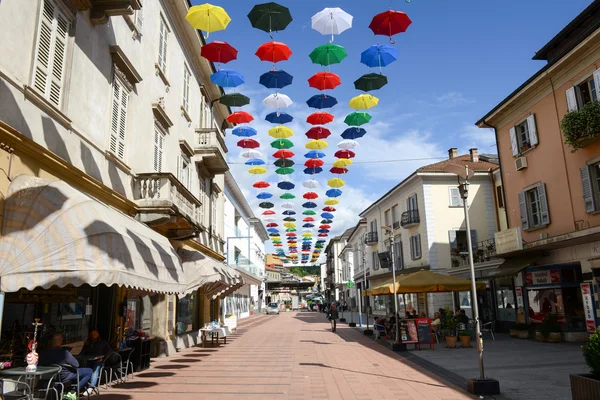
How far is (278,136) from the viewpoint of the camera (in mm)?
18859

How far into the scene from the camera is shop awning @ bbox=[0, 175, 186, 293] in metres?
6.82

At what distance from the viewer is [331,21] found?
43.7ft

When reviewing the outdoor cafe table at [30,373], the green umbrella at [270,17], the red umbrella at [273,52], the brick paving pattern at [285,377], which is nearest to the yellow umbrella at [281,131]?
the red umbrella at [273,52]

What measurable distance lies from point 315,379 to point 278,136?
32.8 feet

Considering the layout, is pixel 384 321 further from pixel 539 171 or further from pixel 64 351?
pixel 64 351

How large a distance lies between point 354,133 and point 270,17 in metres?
7.08

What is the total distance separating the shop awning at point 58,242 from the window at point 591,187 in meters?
15.5

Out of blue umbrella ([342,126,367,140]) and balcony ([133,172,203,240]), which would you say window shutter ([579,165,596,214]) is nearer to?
blue umbrella ([342,126,367,140])

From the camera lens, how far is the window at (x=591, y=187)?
658 inches

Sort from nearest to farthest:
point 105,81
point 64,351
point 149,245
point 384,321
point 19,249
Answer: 1. point 19,249
2. point 64,351
3. point 149,245
4. point 105,81
5. point 384,321

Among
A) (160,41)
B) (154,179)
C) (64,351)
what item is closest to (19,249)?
(64,351)

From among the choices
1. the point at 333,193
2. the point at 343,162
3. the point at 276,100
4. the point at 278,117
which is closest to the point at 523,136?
the point at 343,162

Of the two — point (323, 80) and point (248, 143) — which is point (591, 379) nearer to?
point (323, 80)

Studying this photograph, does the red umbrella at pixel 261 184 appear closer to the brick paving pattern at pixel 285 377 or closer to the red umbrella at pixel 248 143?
the red umbrella at pixel 248 143
